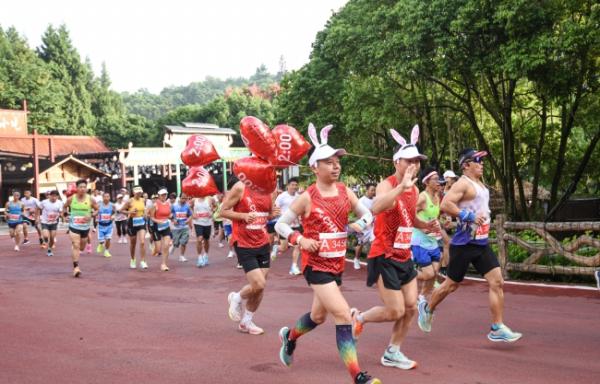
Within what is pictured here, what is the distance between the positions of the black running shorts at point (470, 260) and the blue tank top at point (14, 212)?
57.4 ft

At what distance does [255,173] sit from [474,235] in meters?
2.53

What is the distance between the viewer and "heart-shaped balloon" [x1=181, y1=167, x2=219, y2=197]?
8664 mm

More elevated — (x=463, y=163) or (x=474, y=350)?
(x=463, y=163)

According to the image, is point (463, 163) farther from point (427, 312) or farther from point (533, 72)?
point (533, 72)

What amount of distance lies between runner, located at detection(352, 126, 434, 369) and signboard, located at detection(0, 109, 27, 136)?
29.0 m

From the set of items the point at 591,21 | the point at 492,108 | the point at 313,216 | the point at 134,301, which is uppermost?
the point at 591,21

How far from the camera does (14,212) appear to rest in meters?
20.9

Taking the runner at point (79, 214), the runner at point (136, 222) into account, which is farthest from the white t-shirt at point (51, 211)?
the runner at point (79, 214)

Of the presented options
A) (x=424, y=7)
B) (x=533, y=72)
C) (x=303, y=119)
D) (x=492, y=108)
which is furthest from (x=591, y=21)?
(x=303, y=119)

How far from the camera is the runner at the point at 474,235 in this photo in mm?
6684

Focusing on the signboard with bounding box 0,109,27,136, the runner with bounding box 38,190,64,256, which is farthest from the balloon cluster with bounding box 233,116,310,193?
the signboard with bounding box 0,109,27,136

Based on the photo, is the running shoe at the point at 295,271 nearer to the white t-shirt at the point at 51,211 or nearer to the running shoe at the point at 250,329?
the running shoe at the point at 250,329

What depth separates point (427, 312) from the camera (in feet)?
23.9

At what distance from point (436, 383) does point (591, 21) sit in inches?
372
